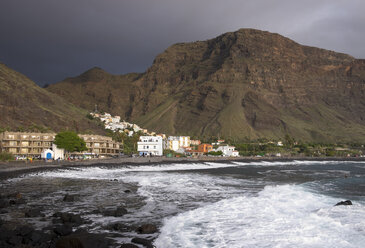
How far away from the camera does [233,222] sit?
72.5 ft

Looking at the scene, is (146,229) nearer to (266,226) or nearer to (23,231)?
(23,231)

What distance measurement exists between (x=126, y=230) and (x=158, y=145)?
4340 inches

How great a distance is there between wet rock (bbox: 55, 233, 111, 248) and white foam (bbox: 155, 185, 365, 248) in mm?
2939

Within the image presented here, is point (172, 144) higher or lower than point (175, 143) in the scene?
lower

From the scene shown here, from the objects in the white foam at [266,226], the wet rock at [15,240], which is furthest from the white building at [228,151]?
the wet rock at [15,240]

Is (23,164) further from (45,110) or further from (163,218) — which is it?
(45,110)

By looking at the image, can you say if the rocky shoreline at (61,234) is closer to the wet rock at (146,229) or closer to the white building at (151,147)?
the wet rock at (146,229)

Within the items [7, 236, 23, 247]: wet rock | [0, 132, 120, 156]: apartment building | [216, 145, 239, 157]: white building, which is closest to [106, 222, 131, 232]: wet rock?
[7, 236, 23, 247]: wet rock

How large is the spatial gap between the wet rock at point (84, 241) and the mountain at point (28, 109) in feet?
327

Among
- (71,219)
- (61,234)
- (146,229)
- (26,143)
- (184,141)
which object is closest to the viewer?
(61,234)

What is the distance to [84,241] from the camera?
52.1 ft

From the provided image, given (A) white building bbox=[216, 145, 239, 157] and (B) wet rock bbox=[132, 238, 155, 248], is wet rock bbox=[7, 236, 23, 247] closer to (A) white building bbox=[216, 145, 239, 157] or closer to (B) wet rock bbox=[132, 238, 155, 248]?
(B) wet rock bbox=[132, 238, 155, 248]

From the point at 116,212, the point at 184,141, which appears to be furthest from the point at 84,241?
the point at 184,141

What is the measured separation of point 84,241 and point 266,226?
1117 cm
